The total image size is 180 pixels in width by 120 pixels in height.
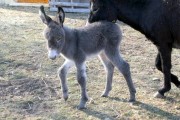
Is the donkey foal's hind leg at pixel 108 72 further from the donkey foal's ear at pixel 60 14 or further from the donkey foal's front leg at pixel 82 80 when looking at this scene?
the donkey foal's ear at pixel 60 14

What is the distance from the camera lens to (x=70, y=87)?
5332 mm

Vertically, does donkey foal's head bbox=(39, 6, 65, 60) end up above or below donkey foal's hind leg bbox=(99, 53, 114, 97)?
above

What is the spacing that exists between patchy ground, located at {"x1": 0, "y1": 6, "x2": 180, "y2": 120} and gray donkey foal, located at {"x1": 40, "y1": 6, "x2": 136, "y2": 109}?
0.22 metres

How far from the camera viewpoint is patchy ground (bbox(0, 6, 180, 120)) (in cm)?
461

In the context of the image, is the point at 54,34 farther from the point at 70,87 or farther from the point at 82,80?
the point at 70,87

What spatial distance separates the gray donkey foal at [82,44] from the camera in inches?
173

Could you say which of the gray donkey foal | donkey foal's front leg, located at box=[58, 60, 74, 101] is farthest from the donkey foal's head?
donkey foal's front leg, located at box=[58, 60, 74, 101]

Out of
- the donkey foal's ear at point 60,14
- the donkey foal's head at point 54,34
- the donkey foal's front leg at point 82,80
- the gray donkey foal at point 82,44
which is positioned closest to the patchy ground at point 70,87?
the donkey foal's front leg at point 82,80

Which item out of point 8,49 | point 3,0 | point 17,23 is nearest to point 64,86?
point 8,49

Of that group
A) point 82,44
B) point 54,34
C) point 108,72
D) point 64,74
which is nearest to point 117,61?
point 108,72

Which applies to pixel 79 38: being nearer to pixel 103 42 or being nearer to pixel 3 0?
pixel 103 42

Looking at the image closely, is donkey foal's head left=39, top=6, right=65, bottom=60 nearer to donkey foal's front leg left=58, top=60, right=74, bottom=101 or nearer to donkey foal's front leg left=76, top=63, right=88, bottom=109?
donkey foal's front leg left=76, top=63, right=88, bottom=109

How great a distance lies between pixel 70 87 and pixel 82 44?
885 mm

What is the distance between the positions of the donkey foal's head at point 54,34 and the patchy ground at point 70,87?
759mm
